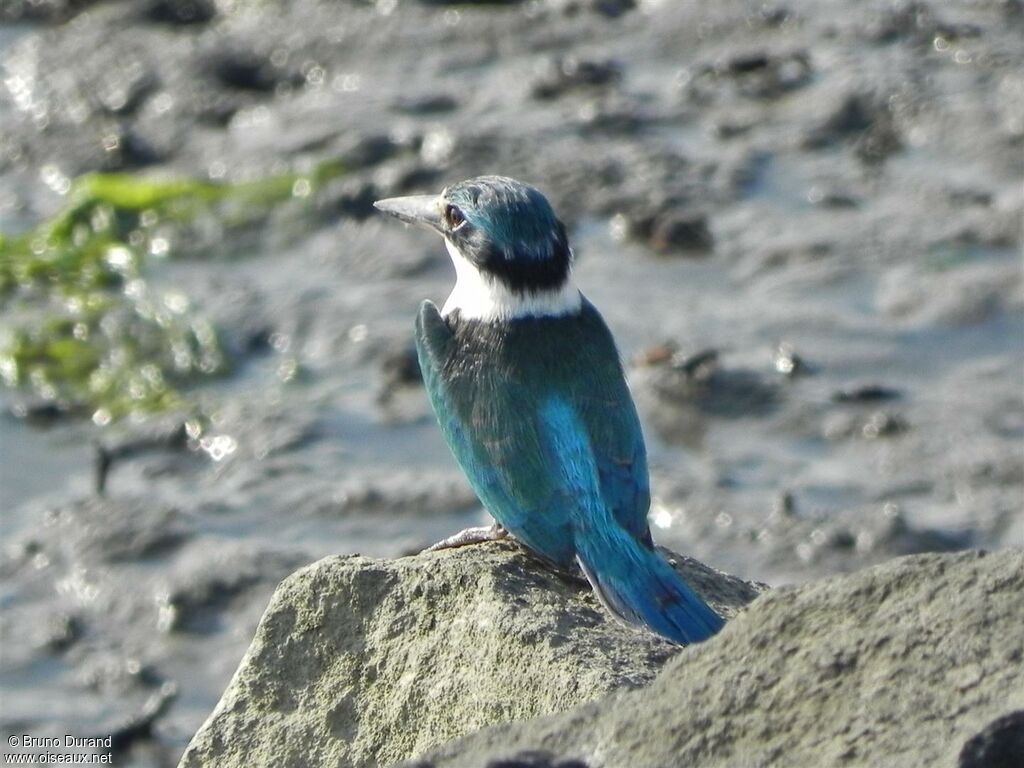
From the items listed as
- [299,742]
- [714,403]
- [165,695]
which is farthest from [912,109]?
[299,742]

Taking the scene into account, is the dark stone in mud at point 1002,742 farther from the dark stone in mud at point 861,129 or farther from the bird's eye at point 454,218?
the dark stone in mud at point 861,129

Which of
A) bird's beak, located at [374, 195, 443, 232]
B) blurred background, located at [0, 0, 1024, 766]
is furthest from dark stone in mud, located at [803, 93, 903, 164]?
bird's beak, located at [374, 195, 443, 232]

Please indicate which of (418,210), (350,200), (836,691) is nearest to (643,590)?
(836,691)

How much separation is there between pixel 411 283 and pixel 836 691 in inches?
231

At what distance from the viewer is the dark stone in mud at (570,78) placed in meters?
10.0

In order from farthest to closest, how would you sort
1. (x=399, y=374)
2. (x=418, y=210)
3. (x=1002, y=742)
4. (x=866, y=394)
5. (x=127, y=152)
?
(x=127, y=152) → (x=399, y=374) → (x=866, y=394) → (x=418, y=210) → (x=1002, y=742)

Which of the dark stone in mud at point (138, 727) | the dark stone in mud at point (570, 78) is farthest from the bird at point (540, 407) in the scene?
the dark stone in mud at point (570, 78)

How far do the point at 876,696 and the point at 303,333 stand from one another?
572 cm

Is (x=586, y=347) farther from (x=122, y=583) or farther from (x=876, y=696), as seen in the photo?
(x=122, y=583)

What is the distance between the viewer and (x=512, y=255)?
510 cm

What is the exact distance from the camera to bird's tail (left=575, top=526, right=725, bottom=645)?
4160mm

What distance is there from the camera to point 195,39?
34.5ft

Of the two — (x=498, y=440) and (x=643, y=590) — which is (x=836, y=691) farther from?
(x=498, y=440)

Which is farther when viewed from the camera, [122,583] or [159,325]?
[159,325]
